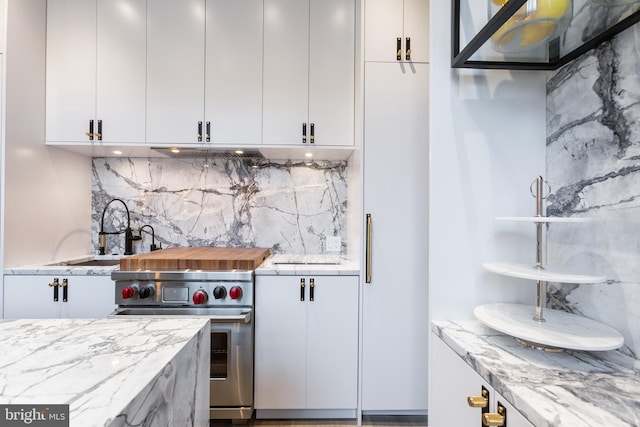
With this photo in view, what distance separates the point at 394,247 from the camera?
1733mm

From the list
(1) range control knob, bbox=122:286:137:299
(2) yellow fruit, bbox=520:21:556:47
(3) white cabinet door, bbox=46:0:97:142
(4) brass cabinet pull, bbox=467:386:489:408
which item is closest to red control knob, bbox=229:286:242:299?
(1) range control knob, bbox=122:286:137:299

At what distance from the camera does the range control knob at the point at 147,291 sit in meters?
1.65

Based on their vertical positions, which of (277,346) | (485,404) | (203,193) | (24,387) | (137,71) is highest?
(137,71)

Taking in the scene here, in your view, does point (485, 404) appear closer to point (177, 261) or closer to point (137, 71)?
point (177, 261)

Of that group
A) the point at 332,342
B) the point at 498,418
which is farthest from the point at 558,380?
the point at 332,342

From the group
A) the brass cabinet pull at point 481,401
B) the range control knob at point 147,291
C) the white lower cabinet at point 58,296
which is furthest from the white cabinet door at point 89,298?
the brass cabinet pull at point 481,401

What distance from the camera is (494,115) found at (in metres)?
1.04

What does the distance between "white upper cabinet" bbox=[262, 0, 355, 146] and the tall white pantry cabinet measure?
0.26 metres

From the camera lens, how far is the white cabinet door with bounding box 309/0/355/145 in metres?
1.96

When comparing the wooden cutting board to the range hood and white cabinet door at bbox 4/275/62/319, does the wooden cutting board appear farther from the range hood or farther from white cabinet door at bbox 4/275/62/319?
the range hood

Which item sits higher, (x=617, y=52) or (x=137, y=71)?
(x=137, y=71)

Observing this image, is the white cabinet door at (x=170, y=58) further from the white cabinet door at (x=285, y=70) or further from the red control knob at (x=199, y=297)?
the red control knob at (x=199, y=297)

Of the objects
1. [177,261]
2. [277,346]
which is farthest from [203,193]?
[277,346]

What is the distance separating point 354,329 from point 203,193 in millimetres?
1523
